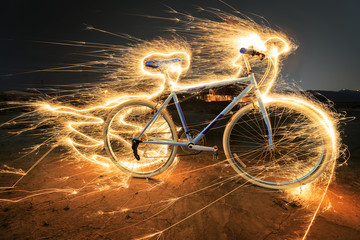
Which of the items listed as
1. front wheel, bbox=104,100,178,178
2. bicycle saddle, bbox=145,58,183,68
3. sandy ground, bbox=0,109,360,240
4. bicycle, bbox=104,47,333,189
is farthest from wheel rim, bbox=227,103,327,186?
bicycle saddle, bbox=145,58,183,68

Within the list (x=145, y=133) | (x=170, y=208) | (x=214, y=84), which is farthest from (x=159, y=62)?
(x=170, y=208)

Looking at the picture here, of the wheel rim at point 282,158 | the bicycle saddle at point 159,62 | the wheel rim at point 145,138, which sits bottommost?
the wheel rim at point 282,158

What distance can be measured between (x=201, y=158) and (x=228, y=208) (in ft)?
5.05

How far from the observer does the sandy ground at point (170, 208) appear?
1497 mm

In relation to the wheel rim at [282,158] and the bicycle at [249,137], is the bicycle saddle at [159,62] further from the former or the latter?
the wheel rim at [282,158]

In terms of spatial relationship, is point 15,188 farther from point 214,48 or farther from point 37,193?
point 214,48

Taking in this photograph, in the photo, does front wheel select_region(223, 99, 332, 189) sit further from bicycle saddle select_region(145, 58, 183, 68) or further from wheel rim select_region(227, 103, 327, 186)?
bicycle saddle select_region(145, 58, 183, 68)

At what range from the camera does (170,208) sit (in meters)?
1.82


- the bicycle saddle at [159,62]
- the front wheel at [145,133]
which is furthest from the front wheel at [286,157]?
the bicycle saddle at [159,62]

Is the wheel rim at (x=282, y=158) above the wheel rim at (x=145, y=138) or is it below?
below

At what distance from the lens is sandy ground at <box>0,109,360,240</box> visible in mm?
1497

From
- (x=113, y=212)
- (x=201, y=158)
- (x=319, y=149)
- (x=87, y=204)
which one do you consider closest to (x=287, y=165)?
(x=319, y=149)

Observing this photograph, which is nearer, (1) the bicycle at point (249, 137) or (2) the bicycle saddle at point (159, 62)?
(1) the bicycle at point (249, 137)

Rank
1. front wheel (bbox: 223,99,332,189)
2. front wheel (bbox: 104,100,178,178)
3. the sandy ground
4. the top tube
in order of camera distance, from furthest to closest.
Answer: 1. front wheel (bbox: 104,100,178,178)
2. the top tube
3. front wheel (bbox: 223,99,332,189)
4. the sandy ground
